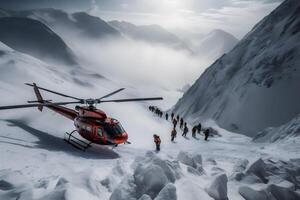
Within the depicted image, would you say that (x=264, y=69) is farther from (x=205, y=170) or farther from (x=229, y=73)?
(x=205, y=170)

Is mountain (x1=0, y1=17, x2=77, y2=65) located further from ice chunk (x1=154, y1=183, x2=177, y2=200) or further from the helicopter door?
ice chunk (x1=154, y1=183, x2=177, y2=200)

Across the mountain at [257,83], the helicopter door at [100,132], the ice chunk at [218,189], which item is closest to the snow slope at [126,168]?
the ice chunk at [218,189]

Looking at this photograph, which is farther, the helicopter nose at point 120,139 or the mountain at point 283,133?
the mountain at point 283,133

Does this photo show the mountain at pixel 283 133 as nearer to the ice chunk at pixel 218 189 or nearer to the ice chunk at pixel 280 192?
the ice chunk at pixel 280 192

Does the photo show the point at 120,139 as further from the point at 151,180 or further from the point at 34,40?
the point at 34,40

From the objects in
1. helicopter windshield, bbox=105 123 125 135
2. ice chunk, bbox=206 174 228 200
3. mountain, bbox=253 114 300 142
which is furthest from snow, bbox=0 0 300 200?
mountain, bbox=253 114 300 142
